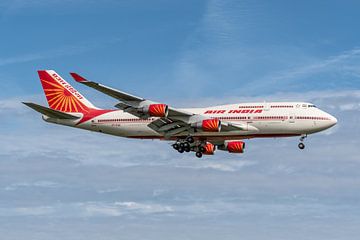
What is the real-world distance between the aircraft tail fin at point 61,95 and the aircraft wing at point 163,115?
1226 centimetres

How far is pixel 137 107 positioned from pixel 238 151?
19.4 metres

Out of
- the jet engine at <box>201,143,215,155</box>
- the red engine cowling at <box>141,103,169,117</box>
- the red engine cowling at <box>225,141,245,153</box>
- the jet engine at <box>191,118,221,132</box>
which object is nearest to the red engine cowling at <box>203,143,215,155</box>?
the jet engine at <box>201,143,215,155</box>

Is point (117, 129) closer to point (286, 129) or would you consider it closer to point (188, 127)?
point (188, 127)

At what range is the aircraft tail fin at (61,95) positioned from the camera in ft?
276

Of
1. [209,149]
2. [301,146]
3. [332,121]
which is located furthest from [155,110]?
[332,121]

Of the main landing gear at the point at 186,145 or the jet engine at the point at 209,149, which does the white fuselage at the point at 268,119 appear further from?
the jet engine at the point at 209,149

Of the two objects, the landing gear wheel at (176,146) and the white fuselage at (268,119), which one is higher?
the white fuselage at (268,119)

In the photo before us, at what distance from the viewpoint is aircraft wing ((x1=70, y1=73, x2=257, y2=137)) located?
68.7 metres

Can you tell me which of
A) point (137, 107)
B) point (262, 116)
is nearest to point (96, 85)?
point (137, 107)

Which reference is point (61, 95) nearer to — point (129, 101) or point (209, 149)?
point (129, 101)

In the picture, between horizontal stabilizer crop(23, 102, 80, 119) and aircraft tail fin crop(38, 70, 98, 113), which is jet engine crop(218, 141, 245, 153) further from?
horizontal stabilizer crop(23, 102, 80, 119)

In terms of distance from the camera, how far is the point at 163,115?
70.8 metres

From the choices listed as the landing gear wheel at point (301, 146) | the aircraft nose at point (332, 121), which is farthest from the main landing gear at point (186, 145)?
the aircraft nose at point (332, 121)

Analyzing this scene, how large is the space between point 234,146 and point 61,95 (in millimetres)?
23720
